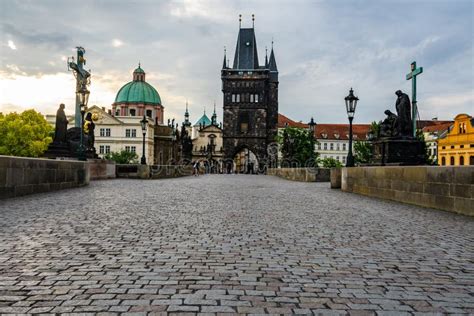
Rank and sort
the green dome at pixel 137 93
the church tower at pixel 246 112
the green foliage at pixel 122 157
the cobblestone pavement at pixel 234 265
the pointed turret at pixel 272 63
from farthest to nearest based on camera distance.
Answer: the green dome at pixel 137 93
the pointed turret at pixel 272 63
the church tower at pixel 246 112
the green foliage at pixel 122 157
the cobblestone pavement at pixel 234 265

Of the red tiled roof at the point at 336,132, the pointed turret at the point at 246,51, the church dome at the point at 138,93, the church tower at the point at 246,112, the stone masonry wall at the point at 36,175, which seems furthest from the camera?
the red tiled roof at the point at 336,132

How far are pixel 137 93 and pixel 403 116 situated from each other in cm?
8923

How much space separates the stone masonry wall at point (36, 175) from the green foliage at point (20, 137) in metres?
44.8

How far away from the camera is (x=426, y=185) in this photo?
10.2m

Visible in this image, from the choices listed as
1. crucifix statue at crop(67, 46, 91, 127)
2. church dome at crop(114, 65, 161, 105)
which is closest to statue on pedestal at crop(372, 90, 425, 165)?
crucifix statue at crop(67, 46, 91, 127)

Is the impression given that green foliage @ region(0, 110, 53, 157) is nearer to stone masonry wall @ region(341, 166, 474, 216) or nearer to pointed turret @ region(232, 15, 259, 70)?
pointed turret @ region(232, 15, 259, 70)

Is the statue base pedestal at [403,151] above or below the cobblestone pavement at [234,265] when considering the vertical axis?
above

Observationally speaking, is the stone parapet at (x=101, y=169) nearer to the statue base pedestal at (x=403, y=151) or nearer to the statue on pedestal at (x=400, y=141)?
the statue on pedestal at (x=400, y=141)

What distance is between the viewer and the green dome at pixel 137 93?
99.6 m

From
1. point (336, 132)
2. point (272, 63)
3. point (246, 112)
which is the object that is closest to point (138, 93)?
point (246, 112)

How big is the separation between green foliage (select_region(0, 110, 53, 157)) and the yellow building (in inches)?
2161

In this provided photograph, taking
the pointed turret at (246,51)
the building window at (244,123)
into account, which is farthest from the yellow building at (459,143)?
the pointed turret at (246,51)

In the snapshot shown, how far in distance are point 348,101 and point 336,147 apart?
98499mm

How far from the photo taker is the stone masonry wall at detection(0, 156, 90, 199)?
34.9 feet
